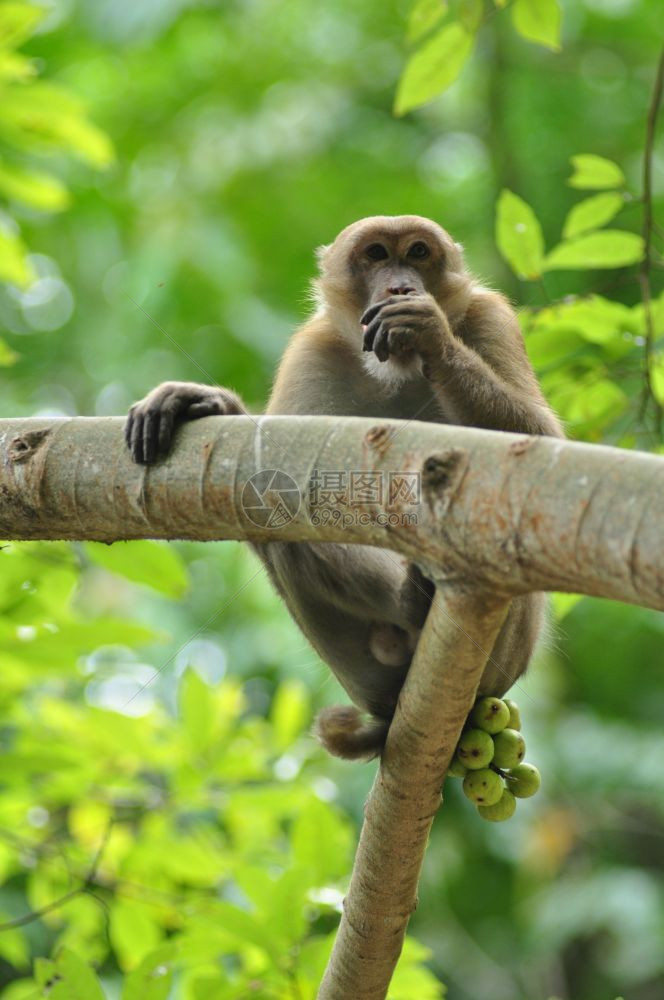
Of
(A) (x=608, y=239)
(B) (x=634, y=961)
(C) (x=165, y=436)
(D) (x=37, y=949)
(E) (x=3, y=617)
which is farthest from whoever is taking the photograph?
(B) (x=634, y=961)

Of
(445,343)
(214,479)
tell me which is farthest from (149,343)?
(214,479)

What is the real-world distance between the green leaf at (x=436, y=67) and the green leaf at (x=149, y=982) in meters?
2.52

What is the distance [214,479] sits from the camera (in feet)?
7.77

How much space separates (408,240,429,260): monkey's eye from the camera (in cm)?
405

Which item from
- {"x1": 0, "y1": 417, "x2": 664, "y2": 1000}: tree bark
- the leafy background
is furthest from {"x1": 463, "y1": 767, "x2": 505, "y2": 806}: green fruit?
the leafy background

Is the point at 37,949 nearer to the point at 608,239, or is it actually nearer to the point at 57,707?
the point at 57,707

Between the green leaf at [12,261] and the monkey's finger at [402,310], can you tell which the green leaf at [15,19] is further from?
the monkey's finger at [402,310]

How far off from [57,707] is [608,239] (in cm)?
316

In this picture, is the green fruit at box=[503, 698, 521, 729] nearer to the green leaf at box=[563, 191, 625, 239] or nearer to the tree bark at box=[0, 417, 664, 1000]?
the tree bark at box=[0, 417, 664, 1000]

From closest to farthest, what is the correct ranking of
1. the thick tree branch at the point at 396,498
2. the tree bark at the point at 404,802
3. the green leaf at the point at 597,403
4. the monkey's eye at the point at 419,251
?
the thick tree branch at the point at 396,498, the tree bark at the point at 404,802, the green leaf at the point at 597,403, the monkey's eye at the point at 419,251

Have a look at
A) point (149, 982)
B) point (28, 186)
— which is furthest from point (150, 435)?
point (28, 186)

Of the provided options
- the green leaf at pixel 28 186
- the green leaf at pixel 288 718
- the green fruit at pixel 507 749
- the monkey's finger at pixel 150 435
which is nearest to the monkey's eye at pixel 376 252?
the green leaf at pixel 28 186

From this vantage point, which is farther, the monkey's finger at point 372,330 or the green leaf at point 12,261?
the green leaf at point 12,261

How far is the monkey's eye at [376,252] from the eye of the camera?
13.4 feet
